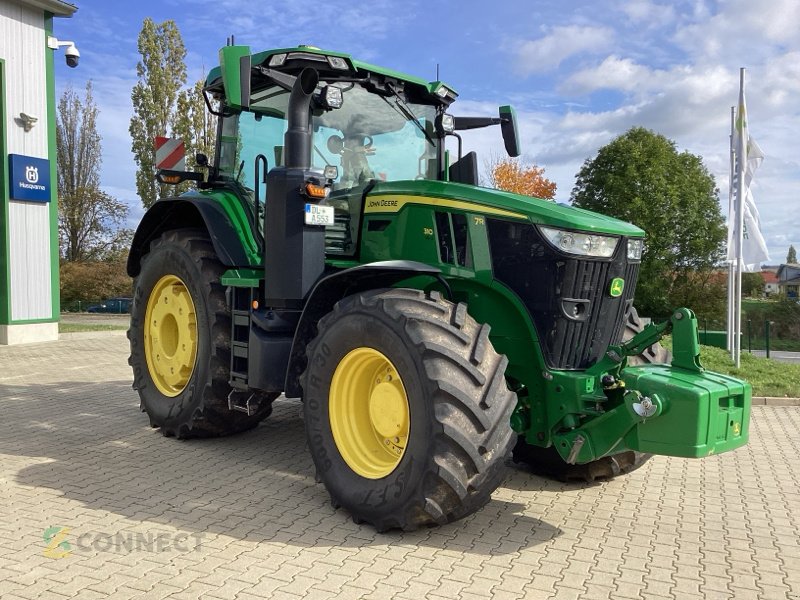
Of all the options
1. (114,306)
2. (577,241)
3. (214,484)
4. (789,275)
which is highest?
(577,241)

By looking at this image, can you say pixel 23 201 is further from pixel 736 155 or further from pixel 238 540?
pixel 736 155

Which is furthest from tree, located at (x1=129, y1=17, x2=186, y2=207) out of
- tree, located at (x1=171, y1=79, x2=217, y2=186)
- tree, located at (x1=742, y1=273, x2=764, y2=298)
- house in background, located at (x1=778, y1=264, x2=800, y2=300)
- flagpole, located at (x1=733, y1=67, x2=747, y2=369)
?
house in background, located at (x1=778, y1=264, x2=800, y2=300)

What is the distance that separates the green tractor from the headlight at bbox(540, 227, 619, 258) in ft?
0.05

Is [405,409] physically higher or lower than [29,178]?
lower

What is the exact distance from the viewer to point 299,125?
4.72 meters

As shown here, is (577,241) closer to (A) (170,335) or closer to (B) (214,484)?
(B) (214,484)

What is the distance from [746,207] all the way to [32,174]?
13068 millimetres

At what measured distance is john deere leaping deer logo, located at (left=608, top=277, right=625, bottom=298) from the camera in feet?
14.3

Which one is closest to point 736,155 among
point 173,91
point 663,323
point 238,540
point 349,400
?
point 663,323

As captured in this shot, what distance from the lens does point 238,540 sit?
3830mm

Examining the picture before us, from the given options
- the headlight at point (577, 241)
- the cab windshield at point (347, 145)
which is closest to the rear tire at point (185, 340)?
the cab windshield at point (347, 145)

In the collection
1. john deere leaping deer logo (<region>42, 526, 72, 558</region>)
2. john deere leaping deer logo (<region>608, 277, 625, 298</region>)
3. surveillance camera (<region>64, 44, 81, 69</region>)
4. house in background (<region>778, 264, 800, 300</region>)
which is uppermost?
surveillance camera (<region>64, 44, 81, 69</region>)

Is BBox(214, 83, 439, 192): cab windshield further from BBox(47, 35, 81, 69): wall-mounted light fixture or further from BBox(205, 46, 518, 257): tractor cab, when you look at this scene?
BBox(47, 35, 81, 69): wall-mounted light fixture

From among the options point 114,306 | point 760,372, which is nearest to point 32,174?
point 760,372
